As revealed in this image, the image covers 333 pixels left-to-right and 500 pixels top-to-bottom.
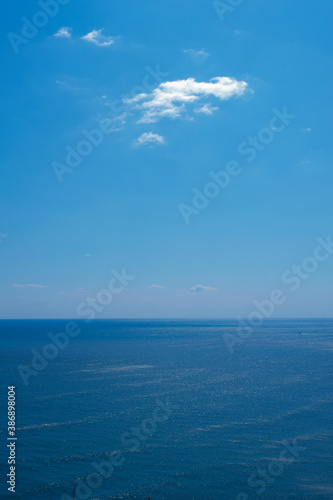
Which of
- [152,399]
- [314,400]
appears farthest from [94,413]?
[314,400]

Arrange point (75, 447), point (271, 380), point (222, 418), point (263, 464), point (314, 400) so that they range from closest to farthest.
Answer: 1. point (263, 464)
2. point (75, 447)
3. point (222, 418)
4. point (314, 400)
5. point (271, 380)

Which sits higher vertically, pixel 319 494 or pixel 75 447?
pixel 75 447

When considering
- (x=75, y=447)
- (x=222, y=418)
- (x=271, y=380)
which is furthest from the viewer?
(x=271, y=380)

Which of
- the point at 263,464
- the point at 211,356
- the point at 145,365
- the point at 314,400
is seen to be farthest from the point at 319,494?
the point at 211,356

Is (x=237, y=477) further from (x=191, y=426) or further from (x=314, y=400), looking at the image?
(x=314, y=400)

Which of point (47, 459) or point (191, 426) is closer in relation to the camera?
point (47, 459)

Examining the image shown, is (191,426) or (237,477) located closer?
(237,477)

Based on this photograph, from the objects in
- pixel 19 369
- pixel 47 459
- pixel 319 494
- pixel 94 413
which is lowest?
pixel 319 494

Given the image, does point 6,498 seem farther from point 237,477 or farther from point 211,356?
point 211,356

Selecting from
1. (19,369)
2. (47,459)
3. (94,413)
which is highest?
(19,369)
